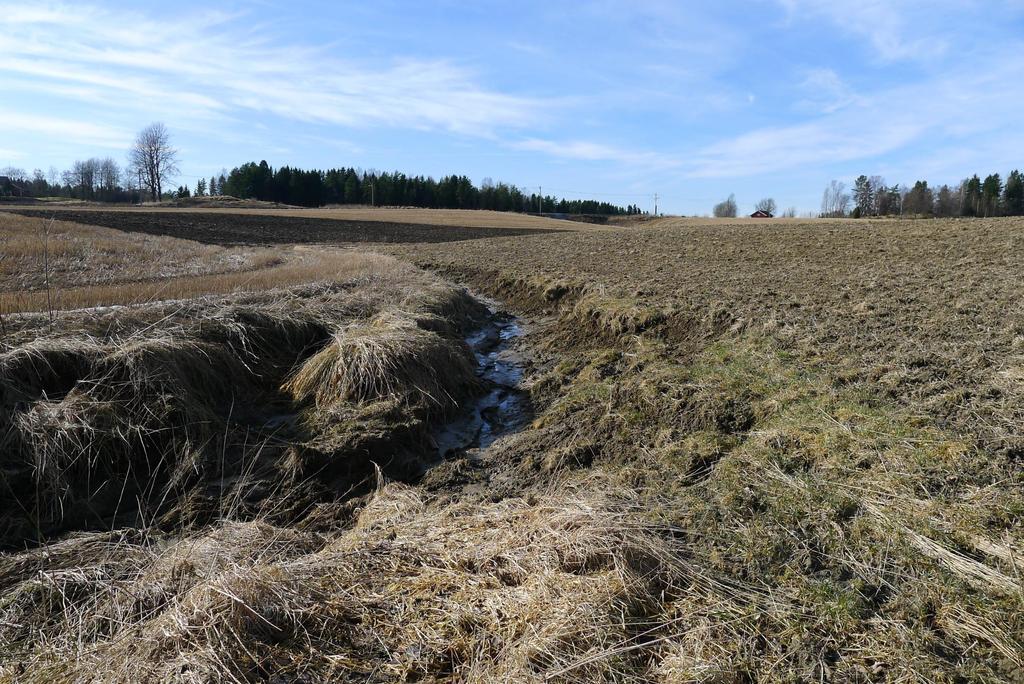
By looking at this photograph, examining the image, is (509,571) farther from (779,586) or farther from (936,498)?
(936,498)

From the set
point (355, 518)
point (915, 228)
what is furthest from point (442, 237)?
point (355, 518)

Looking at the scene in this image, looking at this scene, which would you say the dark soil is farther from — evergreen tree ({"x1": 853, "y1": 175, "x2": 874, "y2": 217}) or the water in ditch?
evergreen tree ({"x1": 853, "y1": 175, "x2": 874, "y2": 217})

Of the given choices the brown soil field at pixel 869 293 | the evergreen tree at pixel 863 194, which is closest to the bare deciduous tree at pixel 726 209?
the evergreen tree at pixel 863 194

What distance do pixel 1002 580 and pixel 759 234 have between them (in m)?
19.3

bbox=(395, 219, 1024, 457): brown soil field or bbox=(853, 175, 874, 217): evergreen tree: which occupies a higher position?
bbox=(853, 175, 874, 217): evergreen tree

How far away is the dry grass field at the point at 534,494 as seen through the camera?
2947 millimetres

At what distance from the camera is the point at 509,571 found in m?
3.50

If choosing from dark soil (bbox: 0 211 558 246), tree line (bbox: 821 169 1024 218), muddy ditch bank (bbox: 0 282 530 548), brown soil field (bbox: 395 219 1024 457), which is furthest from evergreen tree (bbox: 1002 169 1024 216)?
muddy ditch bank (bbox: 0 282 530 548)

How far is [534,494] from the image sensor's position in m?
4.84

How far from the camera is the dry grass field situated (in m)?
2.95

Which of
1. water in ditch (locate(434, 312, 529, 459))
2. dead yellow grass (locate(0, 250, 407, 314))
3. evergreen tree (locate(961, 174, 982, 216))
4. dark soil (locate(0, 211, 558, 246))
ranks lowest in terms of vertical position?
water in ditch (locate(434, 312, 529, 459))

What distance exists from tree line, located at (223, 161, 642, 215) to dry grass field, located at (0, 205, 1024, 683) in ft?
273

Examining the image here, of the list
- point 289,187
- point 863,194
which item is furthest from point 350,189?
point 863,194

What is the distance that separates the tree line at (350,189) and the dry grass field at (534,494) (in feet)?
273
